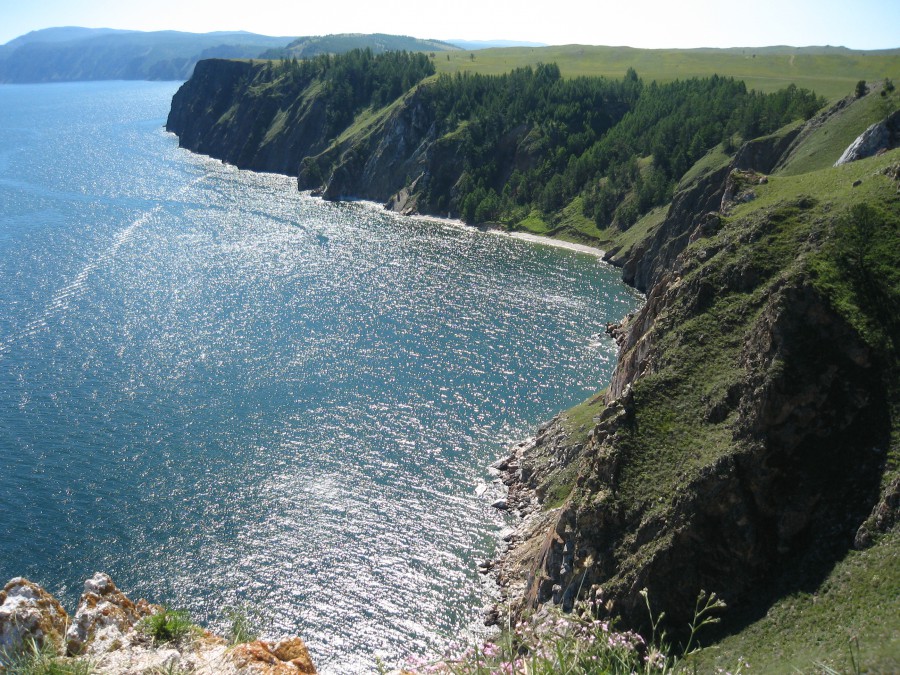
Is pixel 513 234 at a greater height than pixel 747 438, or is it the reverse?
pixel 513 234

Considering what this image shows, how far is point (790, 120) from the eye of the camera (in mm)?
142375

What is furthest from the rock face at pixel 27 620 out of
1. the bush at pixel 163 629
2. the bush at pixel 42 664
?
the bush at pixel 163 629

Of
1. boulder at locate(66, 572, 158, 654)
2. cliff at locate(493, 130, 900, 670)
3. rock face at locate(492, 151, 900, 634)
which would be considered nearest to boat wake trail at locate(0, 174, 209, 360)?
boulder at locate(66, 572, 158, 654)

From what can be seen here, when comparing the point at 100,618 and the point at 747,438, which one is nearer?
the point at 100,618

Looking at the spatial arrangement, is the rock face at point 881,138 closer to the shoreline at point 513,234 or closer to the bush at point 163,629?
the shoreline at point 513,234

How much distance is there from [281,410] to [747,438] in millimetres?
52648

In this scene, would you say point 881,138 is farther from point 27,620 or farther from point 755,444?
point 27,620

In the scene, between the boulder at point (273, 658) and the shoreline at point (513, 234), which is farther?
the shoreline at point (513, 234)


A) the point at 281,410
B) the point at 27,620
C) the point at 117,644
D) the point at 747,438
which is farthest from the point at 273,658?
the point at 281,410

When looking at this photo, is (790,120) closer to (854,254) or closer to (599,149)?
(599,149)

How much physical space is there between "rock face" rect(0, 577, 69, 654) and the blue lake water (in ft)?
85.3

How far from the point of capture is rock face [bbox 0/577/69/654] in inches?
862

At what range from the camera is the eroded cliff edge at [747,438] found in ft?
127

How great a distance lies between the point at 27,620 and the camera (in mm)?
22375
